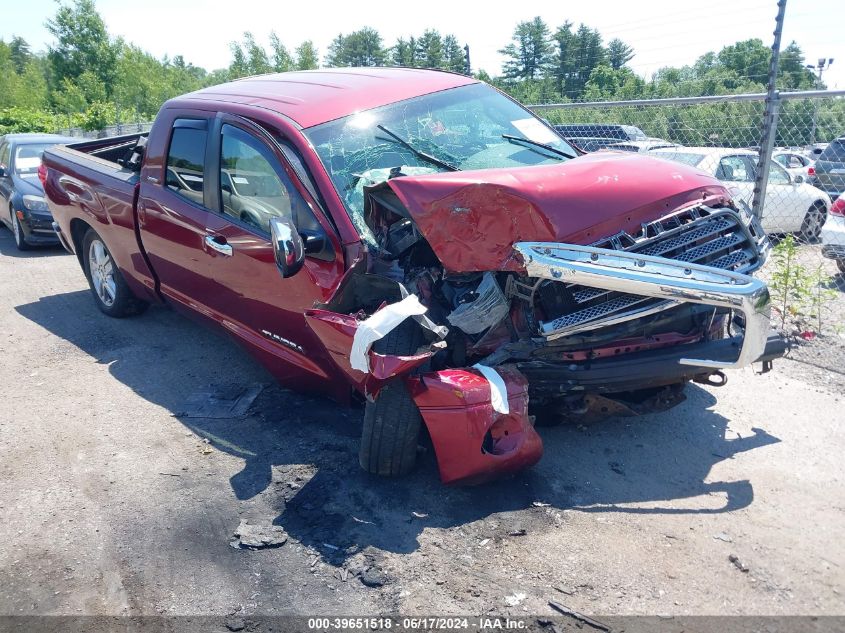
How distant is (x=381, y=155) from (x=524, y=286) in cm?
135

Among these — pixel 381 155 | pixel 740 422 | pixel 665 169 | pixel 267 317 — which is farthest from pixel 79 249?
pixel 740 422

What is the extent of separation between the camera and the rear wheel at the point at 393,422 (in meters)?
3.52

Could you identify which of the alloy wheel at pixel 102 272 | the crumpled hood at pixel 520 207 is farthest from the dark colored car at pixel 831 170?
the alloy wheel at pixel 102 272

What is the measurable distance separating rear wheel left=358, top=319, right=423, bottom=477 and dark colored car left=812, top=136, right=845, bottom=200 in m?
10.0

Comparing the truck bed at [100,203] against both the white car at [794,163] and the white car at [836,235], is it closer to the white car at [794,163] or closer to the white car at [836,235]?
the white car at [836,235]

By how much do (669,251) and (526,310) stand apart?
792 millimetres

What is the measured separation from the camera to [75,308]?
700cm

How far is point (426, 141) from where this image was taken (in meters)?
4.46

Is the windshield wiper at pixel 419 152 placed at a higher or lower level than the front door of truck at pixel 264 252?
higher

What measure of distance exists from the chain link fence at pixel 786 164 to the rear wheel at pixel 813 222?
20 mm

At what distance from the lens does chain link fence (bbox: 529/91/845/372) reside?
18.3ft

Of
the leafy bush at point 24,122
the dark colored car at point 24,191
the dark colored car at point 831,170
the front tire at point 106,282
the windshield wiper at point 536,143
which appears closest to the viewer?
the windshield wiper at point 536,143

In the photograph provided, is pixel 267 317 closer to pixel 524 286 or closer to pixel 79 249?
pixel 524 286

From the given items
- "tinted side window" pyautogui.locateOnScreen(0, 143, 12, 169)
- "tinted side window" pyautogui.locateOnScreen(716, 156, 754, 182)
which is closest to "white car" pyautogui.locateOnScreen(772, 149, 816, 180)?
"tinted side window" pyautogui.locateOnScreen(716, 156, 754, 182)
